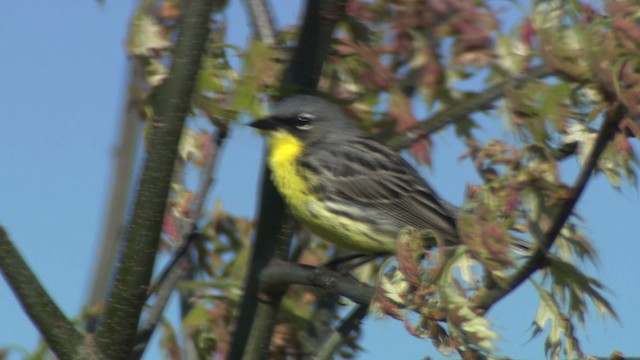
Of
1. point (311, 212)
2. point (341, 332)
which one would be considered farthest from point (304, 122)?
point (341, 332)

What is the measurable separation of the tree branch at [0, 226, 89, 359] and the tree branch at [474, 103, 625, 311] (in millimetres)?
1365

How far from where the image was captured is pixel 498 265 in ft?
11.4

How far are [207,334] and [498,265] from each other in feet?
6.49

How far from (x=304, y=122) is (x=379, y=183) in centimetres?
70

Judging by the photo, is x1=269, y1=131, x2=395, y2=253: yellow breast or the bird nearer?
x1=269, y1=131, x2=395, y2=253: yellow breast

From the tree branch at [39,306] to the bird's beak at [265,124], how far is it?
4.96ft

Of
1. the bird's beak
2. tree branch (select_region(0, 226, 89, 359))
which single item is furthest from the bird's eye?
tree branch (select_region(0, 226, 89, 359))

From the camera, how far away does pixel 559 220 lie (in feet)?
11.3


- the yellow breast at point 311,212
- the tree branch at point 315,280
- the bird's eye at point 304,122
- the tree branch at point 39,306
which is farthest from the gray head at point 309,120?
the tree branch at point 39,306

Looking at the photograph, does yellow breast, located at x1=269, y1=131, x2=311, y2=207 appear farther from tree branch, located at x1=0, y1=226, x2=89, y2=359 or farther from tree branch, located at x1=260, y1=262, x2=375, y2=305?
tree branch, located at x1=0, y1=226, x2=89, y2=359

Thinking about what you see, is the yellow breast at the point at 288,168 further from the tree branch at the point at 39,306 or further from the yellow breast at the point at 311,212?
the tree branch at the point at 39,306

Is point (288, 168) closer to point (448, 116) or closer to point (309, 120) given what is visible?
point (309, 120)

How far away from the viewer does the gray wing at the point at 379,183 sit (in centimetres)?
671

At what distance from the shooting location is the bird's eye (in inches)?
246
